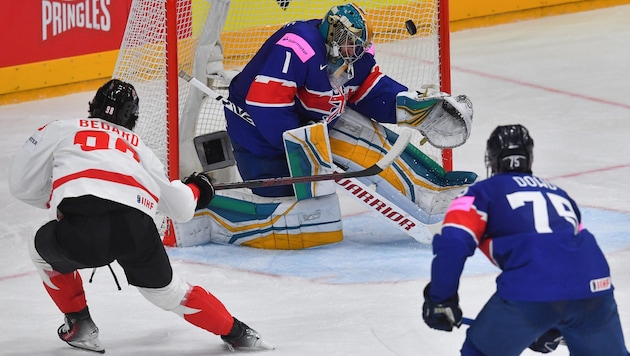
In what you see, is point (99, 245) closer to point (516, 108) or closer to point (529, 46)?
point (516, 108)

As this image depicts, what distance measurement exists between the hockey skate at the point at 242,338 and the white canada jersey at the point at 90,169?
44cm

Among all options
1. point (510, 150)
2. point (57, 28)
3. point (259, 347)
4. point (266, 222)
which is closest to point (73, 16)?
point (57, 28)

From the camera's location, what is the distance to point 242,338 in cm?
420

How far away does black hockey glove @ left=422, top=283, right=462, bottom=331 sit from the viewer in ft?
10.4

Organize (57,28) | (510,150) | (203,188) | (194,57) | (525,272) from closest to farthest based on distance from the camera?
(525,272)
(510,150)
(203,188)
(194,57)
(57,28)

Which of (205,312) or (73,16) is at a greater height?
(73,16)

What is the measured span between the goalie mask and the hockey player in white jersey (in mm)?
1175

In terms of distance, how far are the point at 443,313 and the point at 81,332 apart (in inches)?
58.1

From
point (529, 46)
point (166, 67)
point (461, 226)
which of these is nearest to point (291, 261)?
point (166, 67)

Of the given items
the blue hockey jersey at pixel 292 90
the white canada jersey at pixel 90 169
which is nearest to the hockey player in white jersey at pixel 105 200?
the white canada jersey at pixel 90 169

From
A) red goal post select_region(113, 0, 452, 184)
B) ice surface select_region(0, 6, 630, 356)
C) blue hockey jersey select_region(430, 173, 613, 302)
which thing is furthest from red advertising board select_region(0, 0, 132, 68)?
blue hockey jersey select_region(430, 173, 613, 302)

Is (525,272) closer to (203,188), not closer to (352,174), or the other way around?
(203,188)

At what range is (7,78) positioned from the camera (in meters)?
7.59

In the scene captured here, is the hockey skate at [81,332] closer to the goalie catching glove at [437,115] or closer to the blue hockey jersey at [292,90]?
the blue hockey jersey at [292,90]
